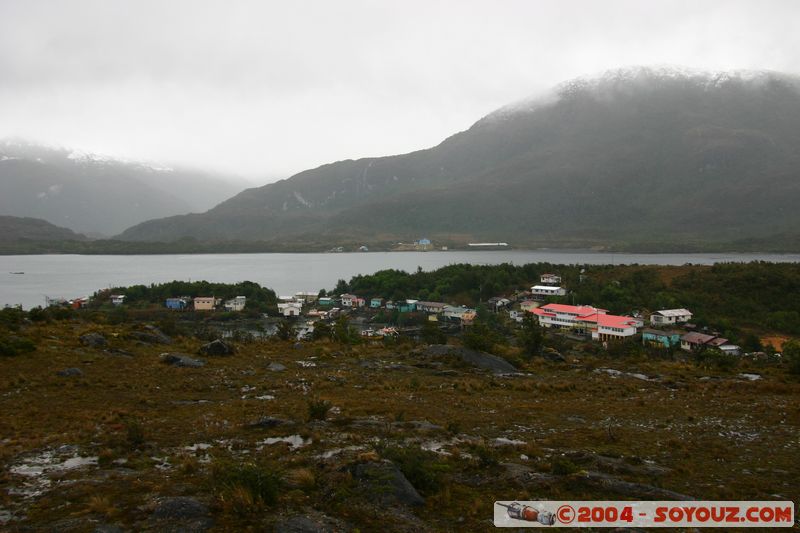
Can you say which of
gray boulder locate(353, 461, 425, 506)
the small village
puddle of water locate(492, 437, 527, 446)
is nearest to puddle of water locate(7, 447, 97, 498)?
gray boulder locate(353, 461, 425, 506)

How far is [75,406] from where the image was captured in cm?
1173

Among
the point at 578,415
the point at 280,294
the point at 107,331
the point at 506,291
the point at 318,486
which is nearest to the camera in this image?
the point at 318,486

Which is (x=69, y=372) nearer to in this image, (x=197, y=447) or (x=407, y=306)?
(x=197, y=447)

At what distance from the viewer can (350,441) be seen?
31.2 ft

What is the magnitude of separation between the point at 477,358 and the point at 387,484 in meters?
13.4

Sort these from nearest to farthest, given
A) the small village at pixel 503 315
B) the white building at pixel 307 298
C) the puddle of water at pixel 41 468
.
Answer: the puddle of water at pixel 41 468 → the small village at pixel 503 315 → the white building at pixel 307 298

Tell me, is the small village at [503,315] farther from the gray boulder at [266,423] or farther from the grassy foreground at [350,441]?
the gray boulder at [266,423]

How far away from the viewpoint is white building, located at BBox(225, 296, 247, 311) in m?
63.0

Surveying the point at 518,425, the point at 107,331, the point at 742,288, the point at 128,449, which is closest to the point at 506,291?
the point at 742,288

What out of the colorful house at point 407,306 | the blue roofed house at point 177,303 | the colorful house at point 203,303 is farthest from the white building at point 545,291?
the blue roofed house at point 177,303

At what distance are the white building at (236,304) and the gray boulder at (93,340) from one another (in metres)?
44.1

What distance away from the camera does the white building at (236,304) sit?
63.0m

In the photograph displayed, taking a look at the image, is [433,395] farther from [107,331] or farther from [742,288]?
[742,288]

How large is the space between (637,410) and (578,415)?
5.92 feet
